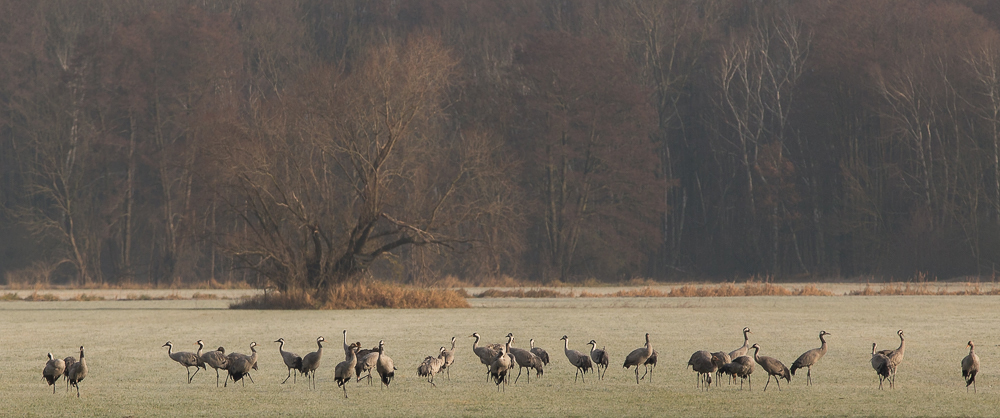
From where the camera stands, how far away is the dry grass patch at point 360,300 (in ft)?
109

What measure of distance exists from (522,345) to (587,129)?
41771 millimetres

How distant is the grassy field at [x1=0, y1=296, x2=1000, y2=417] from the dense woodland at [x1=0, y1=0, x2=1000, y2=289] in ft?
72.2

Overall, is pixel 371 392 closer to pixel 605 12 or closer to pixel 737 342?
pixel 737 342

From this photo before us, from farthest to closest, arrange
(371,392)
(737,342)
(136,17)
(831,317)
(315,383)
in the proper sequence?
1. (136,17)
2. (831,317)
3. (737,342)
4. (315,383)
5. (371,392)

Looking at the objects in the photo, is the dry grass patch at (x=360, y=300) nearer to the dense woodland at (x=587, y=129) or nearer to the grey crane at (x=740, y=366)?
the dense woodland at (x=587, y=129)

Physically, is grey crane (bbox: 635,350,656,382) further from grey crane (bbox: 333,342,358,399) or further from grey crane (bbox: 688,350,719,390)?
grey crane (bbox: 333,342,358,399)

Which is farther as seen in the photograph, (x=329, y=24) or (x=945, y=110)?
(x=329, y=24)

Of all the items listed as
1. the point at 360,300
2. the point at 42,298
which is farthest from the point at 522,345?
the point at 42,298

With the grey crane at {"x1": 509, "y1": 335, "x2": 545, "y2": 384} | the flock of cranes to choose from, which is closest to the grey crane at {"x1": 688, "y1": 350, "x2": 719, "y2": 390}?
the flock of cranes

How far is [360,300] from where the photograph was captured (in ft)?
110

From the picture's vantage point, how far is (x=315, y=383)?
14688 millimetres

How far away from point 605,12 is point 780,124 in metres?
12.6

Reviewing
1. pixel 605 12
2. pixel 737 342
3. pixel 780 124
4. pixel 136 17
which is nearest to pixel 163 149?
pixel 136 17

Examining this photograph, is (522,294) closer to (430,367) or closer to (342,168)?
(342,168)
